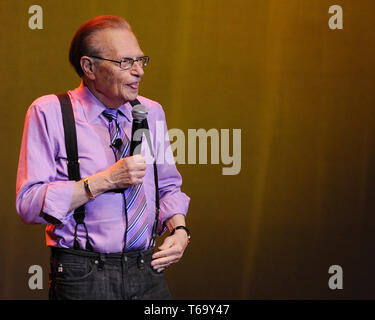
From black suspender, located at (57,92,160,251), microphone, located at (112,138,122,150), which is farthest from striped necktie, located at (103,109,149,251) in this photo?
black suspender, located at (57,92,160,251)

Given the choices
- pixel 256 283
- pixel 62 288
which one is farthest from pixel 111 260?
pixel 256 283

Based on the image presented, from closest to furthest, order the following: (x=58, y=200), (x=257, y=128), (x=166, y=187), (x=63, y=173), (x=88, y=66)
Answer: (x=58, y=200), (x=63, y=173), (x=88, y=66), (x=166, y=187), (x=257, y=128)

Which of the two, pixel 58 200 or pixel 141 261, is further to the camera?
pixel 141 261

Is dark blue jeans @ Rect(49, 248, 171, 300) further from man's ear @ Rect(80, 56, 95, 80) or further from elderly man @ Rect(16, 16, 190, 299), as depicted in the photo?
man's ear @ Rect(80, 56, 95, 80)

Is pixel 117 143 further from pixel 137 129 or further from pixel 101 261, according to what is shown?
pixel 101 261

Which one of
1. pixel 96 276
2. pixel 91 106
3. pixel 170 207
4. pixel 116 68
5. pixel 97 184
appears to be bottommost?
pixel 96 276

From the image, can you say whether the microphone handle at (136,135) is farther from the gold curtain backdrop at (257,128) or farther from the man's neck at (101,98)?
the gold curtain backdrop at (257,128)

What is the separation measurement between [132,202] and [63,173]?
22 cm

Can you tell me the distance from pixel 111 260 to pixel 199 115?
5.70 feet

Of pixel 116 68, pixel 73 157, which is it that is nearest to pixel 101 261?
pixel 73 157

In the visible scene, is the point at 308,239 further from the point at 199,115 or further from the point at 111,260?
the point at 111,260

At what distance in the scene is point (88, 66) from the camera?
195cm

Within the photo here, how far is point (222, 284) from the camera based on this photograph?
3.56m

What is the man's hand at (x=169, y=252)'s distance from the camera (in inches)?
73.8
